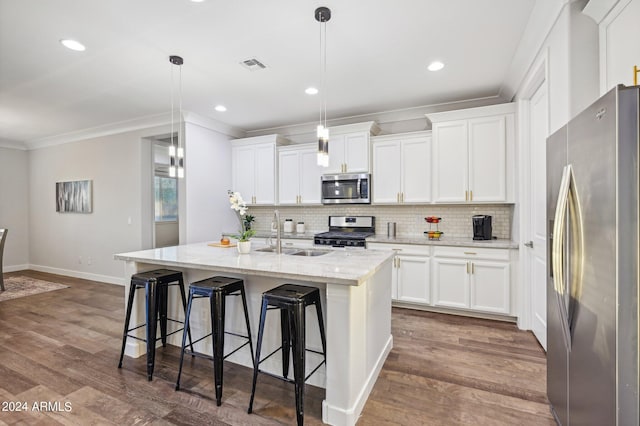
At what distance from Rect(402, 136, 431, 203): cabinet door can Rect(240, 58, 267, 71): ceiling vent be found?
2.12 m

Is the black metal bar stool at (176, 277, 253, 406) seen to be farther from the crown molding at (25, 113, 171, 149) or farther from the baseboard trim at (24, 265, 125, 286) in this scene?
the baseboard trim at (24, 265, 125, 286)

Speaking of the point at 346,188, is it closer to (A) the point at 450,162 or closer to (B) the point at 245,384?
(A) the point at 450,162

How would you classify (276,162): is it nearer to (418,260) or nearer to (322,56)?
(322,56)

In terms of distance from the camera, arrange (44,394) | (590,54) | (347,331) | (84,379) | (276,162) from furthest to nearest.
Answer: (276,162)
(84,379)
(44,394)
(590,54)
(347,331)

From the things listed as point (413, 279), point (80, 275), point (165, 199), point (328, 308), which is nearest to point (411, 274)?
point (413, 279)

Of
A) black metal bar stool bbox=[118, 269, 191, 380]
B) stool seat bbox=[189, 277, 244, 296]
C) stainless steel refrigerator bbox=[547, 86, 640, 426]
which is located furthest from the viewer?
black metal bar stool bbox=[118, 269, 191, 380]

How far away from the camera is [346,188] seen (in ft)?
14.8

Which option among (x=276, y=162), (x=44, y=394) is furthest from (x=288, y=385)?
(x=276, y=162)

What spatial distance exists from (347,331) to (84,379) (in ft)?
6.95

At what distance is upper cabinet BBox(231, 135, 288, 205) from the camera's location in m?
5.06

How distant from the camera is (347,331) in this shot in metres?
1.84

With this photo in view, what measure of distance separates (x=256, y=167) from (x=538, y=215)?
3.97 m

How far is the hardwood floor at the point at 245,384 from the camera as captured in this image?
6.34 feet

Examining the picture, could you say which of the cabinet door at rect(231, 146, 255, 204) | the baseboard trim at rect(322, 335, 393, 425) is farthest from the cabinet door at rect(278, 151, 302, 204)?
the baseboard trim at rect(322, 335, 393, 425)
